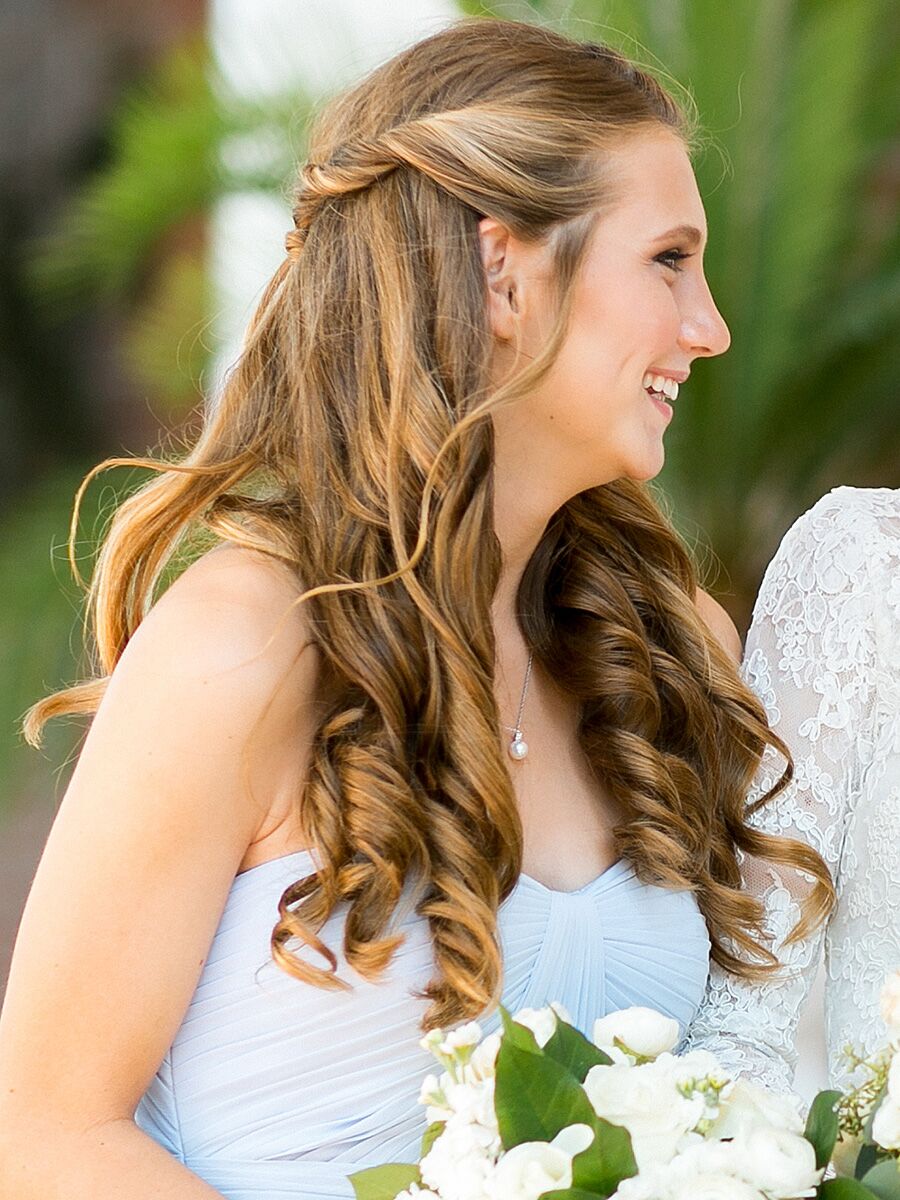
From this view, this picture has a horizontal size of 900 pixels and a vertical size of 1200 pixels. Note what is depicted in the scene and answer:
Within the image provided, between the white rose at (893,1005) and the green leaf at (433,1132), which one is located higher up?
the white rose at (893,1005)

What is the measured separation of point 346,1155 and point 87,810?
60 centimetres

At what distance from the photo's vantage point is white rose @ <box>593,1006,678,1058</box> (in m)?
1.60

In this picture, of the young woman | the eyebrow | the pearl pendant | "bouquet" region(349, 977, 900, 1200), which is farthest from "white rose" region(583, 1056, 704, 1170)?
the eyebrow

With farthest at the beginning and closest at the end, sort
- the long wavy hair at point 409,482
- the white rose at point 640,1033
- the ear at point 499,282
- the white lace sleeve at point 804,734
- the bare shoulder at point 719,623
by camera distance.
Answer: the bare shoulder at point 719,623 → the white lace sleeve at point 804,734 → the ear at point 499,282 → the long wavy hair at point 409,482 → the white rose at point 640,1033

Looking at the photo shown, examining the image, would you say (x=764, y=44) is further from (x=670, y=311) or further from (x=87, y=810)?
(x=87, y=810)

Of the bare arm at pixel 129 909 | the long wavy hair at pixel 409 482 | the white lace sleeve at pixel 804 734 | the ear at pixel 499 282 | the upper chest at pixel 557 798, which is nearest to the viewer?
the bare arm at pixel 129 909

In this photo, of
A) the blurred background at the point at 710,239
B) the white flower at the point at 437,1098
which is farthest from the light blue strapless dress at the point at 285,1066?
the blurred background at the point at 710,239

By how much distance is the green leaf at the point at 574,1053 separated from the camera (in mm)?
1557

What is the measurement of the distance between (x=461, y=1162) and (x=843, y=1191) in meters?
0.32

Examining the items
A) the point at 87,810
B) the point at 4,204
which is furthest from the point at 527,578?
the point at 4,204

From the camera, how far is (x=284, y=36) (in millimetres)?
5137

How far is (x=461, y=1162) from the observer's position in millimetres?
1486

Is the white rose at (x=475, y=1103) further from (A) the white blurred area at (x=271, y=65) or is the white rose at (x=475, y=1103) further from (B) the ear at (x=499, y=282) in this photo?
(A) the white blurred area at (x=271, y=65)

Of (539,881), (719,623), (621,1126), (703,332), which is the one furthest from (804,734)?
(621,1126)
